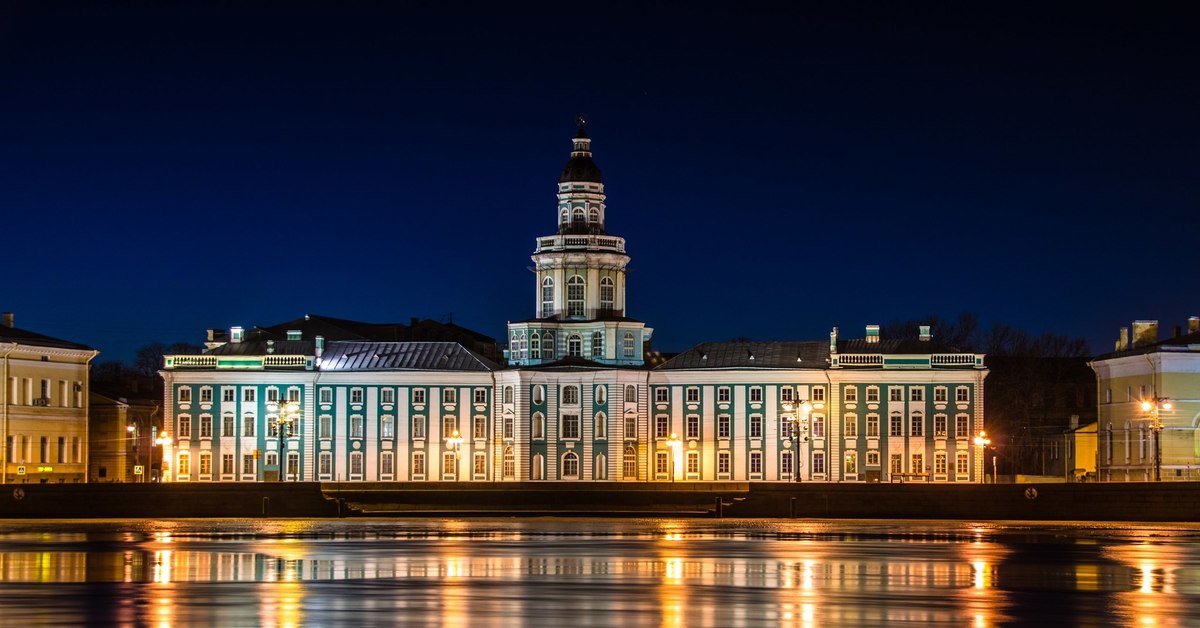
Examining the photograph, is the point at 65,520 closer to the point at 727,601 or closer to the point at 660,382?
the point at 727,601

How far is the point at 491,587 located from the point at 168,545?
17.4 m

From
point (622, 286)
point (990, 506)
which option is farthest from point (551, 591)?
point (622, 286)

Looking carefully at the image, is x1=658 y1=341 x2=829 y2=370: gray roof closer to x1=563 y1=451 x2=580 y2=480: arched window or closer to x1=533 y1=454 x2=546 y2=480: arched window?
x1=563 y1=451 x2=580 y2=480: arched window

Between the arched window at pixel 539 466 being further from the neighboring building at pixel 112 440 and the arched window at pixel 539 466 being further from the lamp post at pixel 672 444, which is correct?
the neighboring building at pixel 112 440

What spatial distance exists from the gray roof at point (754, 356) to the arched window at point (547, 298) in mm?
8916

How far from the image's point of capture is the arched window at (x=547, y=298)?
127312 millimetres

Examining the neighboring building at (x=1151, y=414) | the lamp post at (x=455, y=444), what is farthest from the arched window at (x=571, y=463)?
the neighboring building at (x=1151, y=414)

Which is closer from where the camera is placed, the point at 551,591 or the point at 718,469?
the point at 551,591

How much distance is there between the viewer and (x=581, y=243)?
414 ft

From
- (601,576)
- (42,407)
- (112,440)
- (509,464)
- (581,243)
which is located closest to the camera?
(601,576)

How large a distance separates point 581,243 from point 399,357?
43.1 feet

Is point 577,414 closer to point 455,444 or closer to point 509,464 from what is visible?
point 509,464

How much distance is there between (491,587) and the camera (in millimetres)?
39438

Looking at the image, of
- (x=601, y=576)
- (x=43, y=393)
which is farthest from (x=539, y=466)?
(x=601, y=576)
